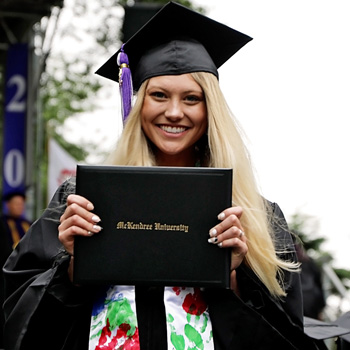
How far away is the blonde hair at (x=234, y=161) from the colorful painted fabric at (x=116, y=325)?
418mm

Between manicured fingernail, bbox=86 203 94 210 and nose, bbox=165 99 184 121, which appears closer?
manicured fingernail, bbox=86 203 94 210

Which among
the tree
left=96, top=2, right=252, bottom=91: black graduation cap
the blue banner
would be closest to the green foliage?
the tree

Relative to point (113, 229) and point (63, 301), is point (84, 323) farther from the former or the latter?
point (113, 229)

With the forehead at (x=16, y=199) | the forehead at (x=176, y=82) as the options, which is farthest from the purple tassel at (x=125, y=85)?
the forehead at (x=16, y=199)

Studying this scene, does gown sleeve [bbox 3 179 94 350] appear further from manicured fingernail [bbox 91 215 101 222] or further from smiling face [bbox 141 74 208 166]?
smiling face [bbox 141 74 208 166]

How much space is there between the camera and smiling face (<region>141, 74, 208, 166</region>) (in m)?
2.78

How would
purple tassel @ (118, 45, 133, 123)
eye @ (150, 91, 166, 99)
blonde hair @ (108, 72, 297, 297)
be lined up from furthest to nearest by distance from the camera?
purple tassel @ (118, 45, 133, 123) < eye @ (150, 91, 166, 99) < blonde hair @ (108, 72, 297, 297)

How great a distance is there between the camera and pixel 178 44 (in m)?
2.97

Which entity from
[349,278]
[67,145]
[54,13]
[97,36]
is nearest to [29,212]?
[54,13]

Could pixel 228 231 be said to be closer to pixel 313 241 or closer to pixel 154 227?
pixel 154 227

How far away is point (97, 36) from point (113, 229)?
14898 mm

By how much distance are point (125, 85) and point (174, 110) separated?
0.29 meters

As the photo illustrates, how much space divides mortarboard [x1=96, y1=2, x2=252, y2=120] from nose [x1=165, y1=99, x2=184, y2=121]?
0.13 meters

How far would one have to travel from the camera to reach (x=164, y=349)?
8.54ft
